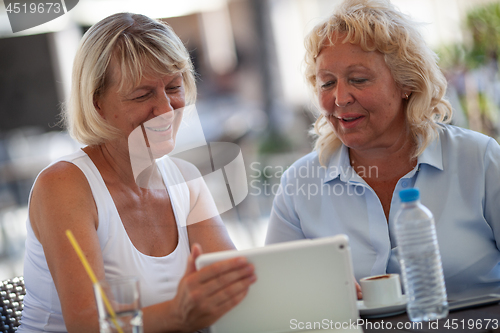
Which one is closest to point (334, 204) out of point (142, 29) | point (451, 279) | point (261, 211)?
point (451, 279)

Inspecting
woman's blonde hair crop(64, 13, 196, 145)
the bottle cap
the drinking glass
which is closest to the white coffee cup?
the bottle cap

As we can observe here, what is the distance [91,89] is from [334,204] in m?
0.78

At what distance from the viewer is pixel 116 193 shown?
135 cm

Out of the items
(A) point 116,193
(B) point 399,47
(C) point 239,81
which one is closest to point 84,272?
(A) point 116,193

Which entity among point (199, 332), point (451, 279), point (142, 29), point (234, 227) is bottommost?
point (234, 227)

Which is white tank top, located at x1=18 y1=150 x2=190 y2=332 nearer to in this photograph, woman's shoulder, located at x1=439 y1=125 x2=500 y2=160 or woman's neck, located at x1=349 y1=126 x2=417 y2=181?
woman's neck, located at x1=349 y1=126 x2=417 y2=181

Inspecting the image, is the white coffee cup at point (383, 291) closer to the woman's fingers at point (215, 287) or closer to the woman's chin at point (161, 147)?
the woman's fingers at point (215, 287)

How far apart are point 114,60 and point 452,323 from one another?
103 centimetres

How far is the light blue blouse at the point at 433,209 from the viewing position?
1.34m

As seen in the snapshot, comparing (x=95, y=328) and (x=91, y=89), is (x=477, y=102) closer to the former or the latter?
(x=91, y=89)

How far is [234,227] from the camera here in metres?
4.27
